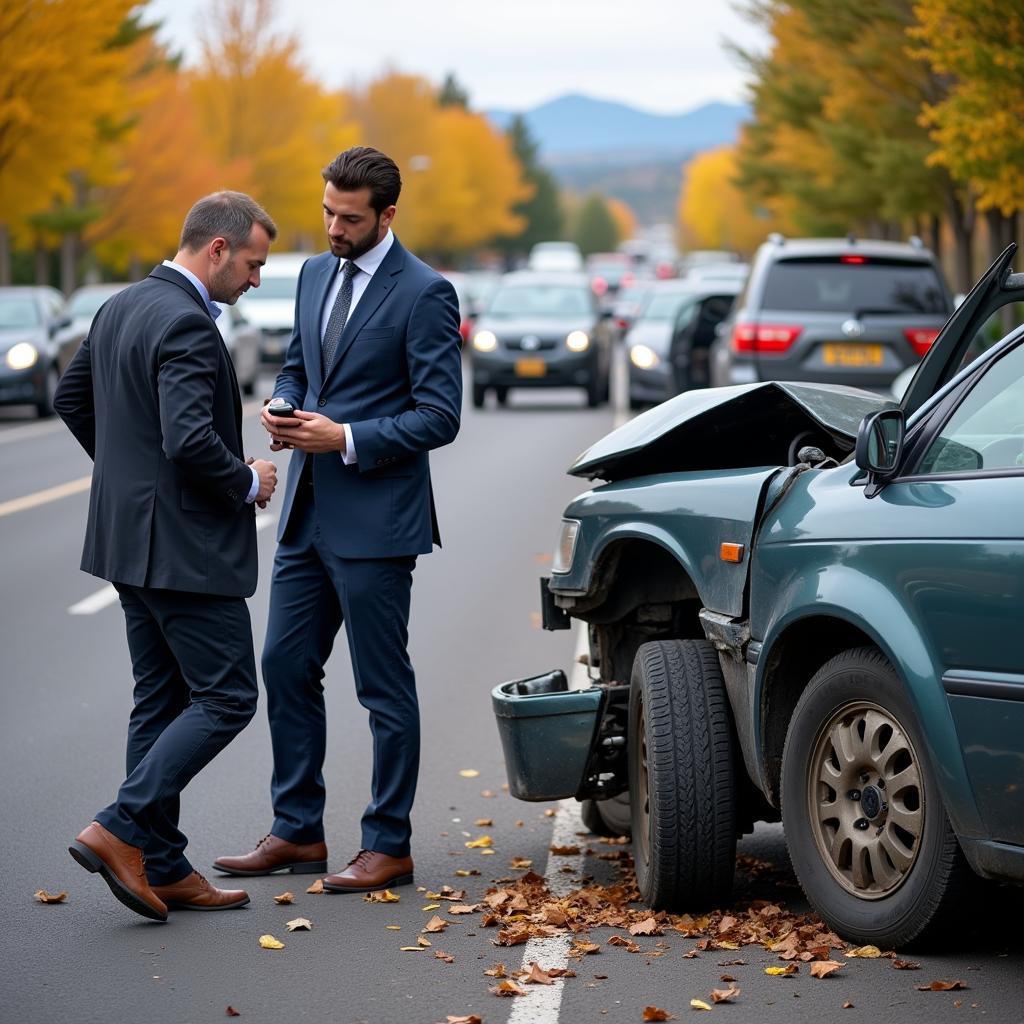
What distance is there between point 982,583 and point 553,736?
1.72m

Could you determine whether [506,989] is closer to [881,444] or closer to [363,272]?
[881,444]

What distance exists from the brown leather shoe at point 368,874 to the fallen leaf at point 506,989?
1.03 m

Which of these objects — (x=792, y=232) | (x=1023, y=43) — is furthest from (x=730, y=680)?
(x=792, y=232)

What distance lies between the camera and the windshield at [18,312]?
25.5m

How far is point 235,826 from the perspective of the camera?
21.6 ft

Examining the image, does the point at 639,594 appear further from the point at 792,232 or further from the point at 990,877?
the point at 792,232

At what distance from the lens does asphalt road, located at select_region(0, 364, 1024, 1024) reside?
4.61 meters

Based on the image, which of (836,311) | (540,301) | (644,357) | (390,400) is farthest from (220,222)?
(540,301)

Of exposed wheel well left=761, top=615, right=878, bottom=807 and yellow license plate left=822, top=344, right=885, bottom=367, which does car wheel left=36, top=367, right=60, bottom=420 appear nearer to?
yellow license plate left=822, top=344, right=885, bottom=367

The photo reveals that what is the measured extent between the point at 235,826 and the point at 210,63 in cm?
6372

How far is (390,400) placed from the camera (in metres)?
5.83

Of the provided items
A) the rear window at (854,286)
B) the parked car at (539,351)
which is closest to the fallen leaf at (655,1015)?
the rear window at (854,286)

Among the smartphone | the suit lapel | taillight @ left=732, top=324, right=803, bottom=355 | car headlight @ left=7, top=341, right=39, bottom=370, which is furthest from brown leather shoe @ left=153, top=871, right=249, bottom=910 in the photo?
car headlight @ left=7, top=341, right=39, bottom=370

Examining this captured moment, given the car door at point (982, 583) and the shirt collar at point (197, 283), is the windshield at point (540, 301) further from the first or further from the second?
the car door at point (982, 583)
